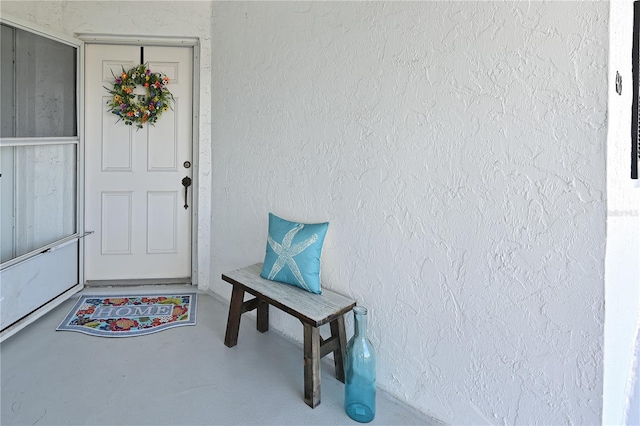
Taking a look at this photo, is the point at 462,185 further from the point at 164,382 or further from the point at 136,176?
the point at 136,176

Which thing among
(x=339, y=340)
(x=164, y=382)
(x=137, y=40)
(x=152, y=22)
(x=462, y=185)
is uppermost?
(x=152, y=22)

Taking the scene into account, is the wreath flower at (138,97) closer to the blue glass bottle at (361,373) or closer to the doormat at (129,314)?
the doormat at (129,314)

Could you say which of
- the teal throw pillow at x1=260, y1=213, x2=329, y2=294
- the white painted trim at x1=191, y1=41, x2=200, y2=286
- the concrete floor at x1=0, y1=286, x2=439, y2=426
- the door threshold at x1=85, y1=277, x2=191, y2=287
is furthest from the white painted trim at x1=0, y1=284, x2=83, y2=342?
the teal throw pillow at x1=260, y1=213, x2=329, y2=294

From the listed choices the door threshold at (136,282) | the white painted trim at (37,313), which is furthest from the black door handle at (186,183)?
the white painted trim at (37,313)

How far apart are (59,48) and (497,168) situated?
9.83 feet

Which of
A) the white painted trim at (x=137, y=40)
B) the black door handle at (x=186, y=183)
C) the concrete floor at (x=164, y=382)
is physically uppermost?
the white painted trim at (x=137, y=40)

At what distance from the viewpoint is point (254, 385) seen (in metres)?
2.14

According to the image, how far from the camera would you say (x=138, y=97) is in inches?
132

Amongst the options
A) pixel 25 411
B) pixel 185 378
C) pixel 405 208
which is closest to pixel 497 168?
pixel 405 208

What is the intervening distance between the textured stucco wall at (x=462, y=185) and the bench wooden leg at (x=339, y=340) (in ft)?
0.54

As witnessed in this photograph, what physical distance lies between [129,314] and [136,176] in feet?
3.73

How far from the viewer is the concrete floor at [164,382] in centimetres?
188

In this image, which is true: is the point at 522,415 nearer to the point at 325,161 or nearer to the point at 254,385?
the point at 254,385

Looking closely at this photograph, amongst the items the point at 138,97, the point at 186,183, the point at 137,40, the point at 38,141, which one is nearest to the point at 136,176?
the point at 186,183
